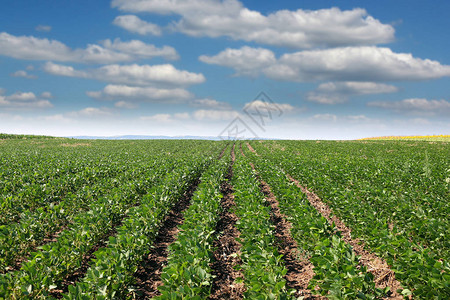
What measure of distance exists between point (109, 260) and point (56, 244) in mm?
1487

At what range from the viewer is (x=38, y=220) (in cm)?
727

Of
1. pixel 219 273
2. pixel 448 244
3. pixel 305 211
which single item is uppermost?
pixel 305 211

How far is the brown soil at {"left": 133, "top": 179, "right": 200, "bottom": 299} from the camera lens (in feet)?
17.7

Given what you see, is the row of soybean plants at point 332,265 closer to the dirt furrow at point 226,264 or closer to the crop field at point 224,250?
the crop field at point 224,250

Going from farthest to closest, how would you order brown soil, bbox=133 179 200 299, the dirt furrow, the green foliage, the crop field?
brown soil, bbox=133 179 200 299 → the dirt furrow → the crop field → the green foliage

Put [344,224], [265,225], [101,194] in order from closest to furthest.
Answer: [265,225]
[344,224]
[101,194]

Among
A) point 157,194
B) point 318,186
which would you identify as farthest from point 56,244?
point 318,186

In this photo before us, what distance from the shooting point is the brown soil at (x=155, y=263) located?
17.7 ft

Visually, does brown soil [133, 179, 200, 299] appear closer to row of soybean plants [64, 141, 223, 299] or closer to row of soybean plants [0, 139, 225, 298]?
row of soybean plants [64, 141, 223, 299]

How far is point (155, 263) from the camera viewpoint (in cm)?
658

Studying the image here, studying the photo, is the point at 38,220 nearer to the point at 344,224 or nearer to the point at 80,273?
the point at 80,273

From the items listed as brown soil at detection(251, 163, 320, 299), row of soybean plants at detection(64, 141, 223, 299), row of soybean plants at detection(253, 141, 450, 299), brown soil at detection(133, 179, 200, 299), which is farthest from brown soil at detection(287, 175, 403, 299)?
row of soybean plants at detection(64, 141, 223, 299)

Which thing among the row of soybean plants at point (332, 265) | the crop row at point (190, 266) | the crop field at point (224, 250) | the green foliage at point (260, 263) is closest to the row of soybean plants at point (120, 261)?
the crop field at point (224, 250)

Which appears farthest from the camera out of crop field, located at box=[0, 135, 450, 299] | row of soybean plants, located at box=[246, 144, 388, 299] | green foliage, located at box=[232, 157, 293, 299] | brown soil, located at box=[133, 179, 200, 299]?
brown soil, located at box=[133, 179, 200, 299]
